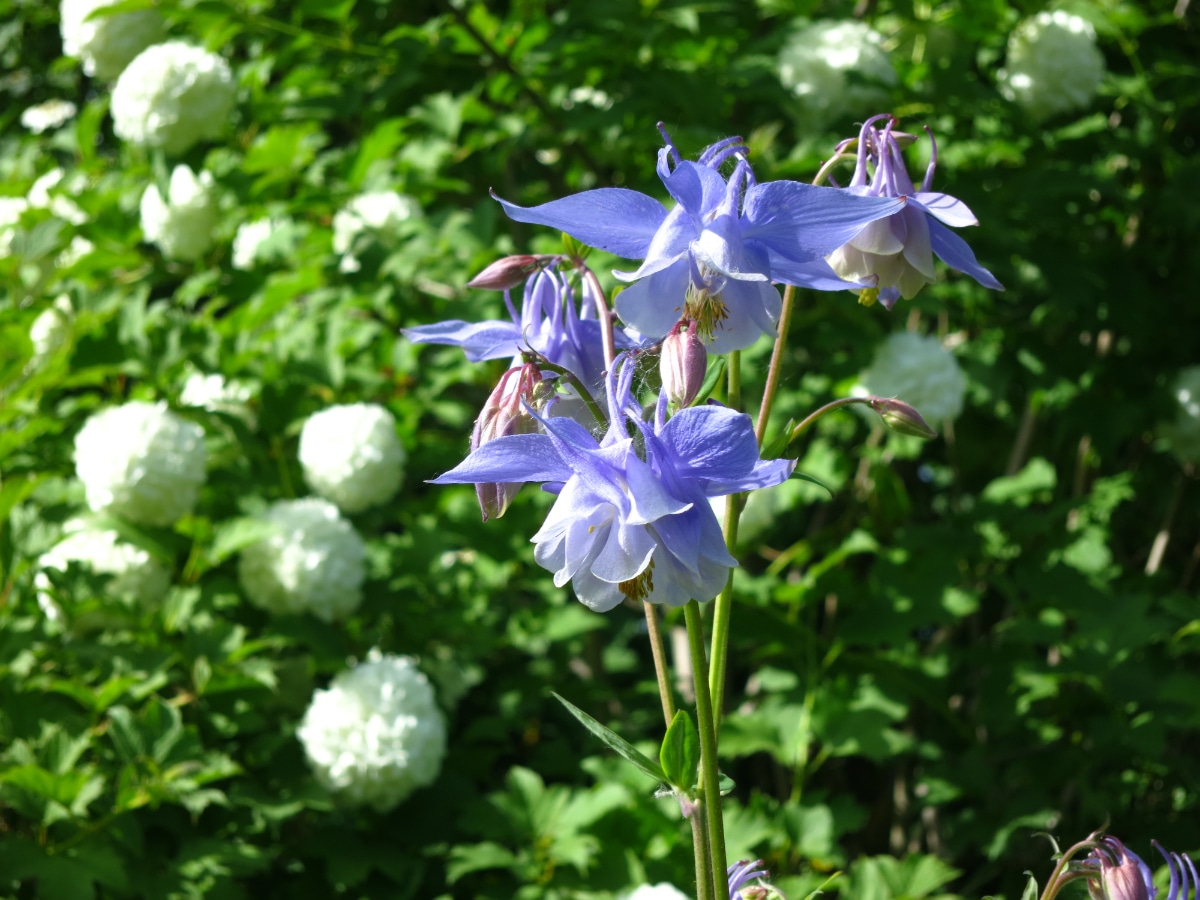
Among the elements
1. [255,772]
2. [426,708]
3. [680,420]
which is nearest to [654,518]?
[680,420]

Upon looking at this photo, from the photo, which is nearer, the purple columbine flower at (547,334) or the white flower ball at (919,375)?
the purple columbine flower at (547,334)

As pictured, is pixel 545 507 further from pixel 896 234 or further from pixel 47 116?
pixel 47 116

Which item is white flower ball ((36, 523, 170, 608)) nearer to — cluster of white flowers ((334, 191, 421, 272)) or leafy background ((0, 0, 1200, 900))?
leafy background ((0, 0, 1200, 900))

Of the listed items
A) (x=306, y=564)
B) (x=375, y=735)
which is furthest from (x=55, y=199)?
(x=375, y=735)

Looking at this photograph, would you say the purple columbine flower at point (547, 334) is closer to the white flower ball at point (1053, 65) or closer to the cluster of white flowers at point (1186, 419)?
the white flower ball at point (1053, 65)

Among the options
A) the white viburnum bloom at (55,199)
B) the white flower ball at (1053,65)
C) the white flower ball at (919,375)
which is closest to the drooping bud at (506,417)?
the white flower ball at (919,375)

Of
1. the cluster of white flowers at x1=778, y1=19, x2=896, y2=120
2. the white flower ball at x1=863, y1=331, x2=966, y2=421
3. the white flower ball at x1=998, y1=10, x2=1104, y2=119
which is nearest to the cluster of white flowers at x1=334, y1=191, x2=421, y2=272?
the cluster of white flowers at x1=778, y1=19, x2=896, y2=120
